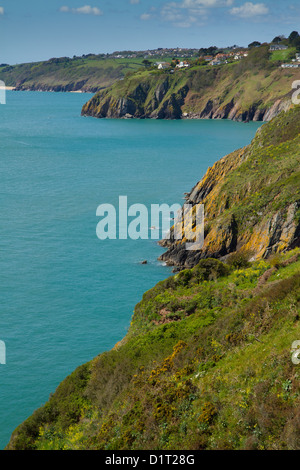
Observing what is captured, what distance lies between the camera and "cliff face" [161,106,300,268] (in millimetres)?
45906

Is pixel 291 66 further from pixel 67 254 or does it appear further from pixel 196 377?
pixel 196 377

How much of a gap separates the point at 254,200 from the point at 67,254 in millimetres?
22161

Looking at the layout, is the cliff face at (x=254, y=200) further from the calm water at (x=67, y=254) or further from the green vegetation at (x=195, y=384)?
the green vegetation at (x=195, y=384)

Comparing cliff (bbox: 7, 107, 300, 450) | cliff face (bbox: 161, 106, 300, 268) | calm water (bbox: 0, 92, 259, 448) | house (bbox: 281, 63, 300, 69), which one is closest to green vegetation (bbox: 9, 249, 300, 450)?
cliff (bbox: 7, 107, 300, 450)

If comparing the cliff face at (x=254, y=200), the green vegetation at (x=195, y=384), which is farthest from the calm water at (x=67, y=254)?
the green vegetation at (x=195, y=384)

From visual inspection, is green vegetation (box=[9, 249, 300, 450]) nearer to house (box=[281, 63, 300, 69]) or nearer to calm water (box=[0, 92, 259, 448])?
calm water (box=[0, 92, 259, 448])

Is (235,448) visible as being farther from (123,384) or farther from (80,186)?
(80,186)

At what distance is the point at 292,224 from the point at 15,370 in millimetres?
26949

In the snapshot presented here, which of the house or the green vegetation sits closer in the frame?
the green vegetation

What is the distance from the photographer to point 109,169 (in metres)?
104

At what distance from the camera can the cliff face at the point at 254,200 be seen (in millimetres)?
45906

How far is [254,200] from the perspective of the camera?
51.4 m

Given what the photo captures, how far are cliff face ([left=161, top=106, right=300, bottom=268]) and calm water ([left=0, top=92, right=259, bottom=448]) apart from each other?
6.54 meters

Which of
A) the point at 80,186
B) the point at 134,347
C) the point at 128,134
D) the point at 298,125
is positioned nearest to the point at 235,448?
the point at 134,347
